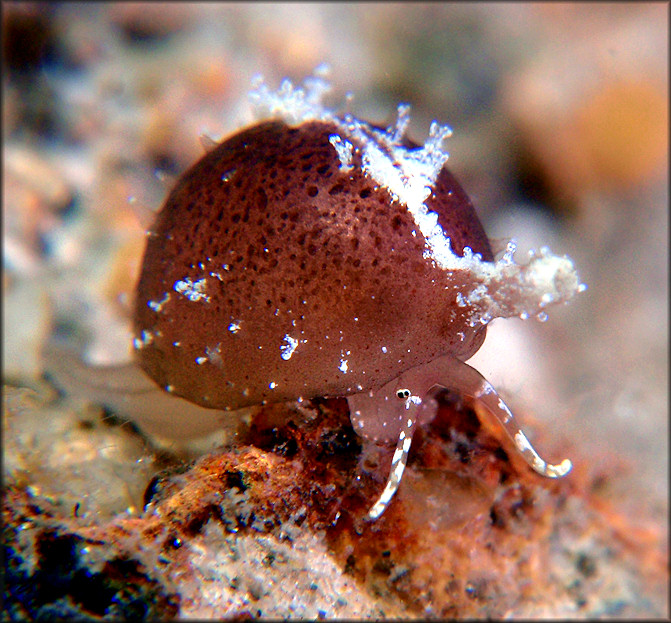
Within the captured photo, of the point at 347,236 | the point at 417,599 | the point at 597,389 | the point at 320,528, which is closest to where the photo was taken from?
the point at 347,236

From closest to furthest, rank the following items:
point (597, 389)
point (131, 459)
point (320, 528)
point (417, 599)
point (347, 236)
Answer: point (347, 236)
point (320, 528)
point (131, 459)
point (417, 599)
point (597, 389)

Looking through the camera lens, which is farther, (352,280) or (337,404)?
(337,404)

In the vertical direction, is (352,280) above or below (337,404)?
above

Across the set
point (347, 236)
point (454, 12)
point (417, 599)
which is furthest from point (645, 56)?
point (417, 599)

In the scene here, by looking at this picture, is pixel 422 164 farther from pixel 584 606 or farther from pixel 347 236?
pixel 584 606
